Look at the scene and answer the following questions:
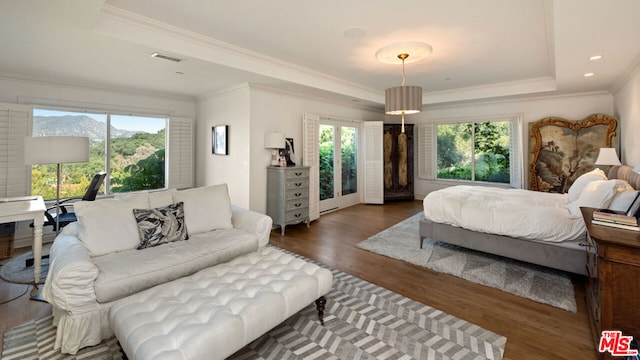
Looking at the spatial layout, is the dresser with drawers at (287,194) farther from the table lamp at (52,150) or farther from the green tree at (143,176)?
the table lamp at (52,150)

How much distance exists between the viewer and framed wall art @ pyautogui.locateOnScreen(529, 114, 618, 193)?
16.5ft

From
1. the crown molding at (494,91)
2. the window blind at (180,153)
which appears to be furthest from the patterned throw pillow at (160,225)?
the crown molding at (494,91)

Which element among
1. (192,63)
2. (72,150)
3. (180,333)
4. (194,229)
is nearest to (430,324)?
(180,333)

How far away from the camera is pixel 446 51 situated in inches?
142

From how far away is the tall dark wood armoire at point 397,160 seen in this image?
7.18m

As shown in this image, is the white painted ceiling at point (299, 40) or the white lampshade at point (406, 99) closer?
the white painted ceiling at point (299, 40)

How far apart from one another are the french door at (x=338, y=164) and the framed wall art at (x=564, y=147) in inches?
146

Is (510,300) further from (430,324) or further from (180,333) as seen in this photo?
(180,333)

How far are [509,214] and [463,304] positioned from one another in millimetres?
1283

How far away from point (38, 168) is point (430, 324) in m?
5.63

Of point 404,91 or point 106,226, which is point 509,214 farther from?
point 106,226

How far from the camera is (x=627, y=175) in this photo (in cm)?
338

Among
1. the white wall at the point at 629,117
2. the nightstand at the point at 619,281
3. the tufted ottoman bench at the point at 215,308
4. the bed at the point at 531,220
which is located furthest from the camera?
the white wall at the point at 629,117

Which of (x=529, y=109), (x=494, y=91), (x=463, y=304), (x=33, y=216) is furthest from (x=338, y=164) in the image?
(x=33, y=216)
